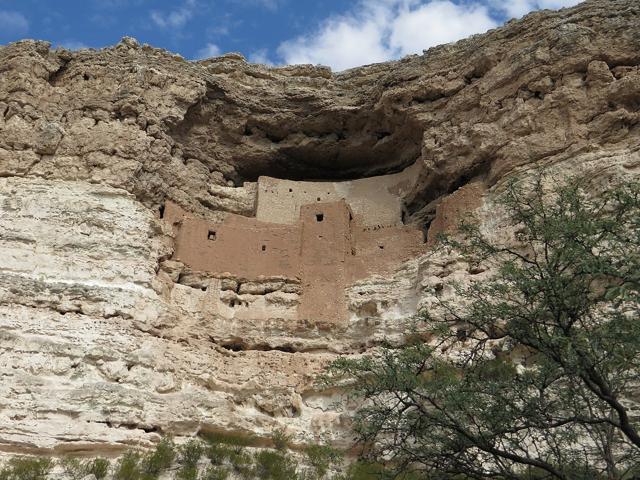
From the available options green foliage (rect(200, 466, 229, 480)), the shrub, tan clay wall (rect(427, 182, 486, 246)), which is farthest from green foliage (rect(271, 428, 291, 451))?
tan clay wall (rect(427, 182, 486, 246))

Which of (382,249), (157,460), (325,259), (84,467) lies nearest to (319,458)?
(157,460)

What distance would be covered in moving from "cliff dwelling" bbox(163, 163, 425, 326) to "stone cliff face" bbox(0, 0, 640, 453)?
7cm

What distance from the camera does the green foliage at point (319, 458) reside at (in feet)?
33.2

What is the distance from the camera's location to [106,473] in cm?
938

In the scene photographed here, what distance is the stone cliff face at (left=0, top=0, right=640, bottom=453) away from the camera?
35.3 feet

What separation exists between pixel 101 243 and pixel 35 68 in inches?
181

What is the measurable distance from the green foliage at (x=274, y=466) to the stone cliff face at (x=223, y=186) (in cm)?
56

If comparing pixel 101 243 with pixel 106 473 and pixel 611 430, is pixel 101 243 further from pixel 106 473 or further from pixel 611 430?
pixel 611 430

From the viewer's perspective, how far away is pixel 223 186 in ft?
52.0

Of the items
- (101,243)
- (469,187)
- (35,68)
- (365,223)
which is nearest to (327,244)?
(365,223)

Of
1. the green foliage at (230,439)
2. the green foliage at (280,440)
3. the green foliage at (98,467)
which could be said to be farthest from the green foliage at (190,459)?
the green foliage at (280,440)

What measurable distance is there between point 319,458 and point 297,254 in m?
4.19

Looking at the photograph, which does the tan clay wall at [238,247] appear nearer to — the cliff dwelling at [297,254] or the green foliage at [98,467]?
the cliff dwelling at [297,254]

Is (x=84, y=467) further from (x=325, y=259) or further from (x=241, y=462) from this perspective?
(x=325, y=259)
